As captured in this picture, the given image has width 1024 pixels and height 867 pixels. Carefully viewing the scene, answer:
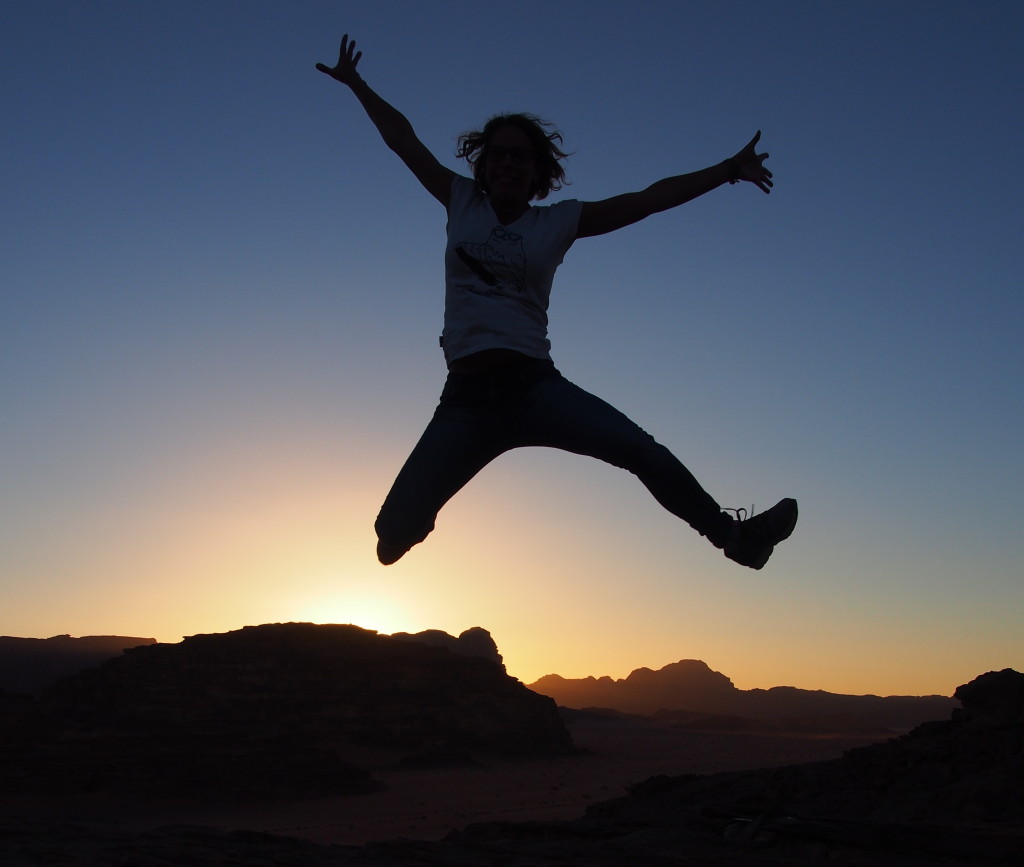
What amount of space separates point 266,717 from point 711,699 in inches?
3443

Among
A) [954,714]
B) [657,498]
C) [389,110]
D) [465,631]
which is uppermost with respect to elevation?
[465,631]

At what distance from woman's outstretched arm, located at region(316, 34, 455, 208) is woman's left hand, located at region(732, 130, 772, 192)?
1.20 metres

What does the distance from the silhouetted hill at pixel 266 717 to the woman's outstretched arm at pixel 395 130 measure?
22493mm

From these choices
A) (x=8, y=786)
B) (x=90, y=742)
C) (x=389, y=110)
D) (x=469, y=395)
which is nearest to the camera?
(x=469, y=395)

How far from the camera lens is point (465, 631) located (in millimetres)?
56000

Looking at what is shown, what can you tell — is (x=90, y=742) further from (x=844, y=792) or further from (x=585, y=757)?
(x=844, y=792)

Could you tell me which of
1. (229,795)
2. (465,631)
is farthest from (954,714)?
(465,631)

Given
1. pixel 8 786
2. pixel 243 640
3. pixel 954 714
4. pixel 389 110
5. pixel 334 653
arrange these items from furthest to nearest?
pixel 334 653, pixel 243 640, pixel 8 786, pixel 954 714, pixel 389 110

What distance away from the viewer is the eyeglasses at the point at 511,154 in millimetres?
3855

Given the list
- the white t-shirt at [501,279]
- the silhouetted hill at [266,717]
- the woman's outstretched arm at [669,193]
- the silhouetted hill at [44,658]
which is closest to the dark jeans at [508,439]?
the white t-shirt at [501,279]

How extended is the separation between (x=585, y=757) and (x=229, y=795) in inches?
→ 598

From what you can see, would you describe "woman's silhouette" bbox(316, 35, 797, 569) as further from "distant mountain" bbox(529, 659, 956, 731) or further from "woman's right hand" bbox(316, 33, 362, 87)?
"distant mountain" bbox(529, 659, 956, 731)

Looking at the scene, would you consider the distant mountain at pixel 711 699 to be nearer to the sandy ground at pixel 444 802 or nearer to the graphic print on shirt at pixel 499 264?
the sandy ground at pixel 444 802

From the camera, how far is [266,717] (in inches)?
1078
